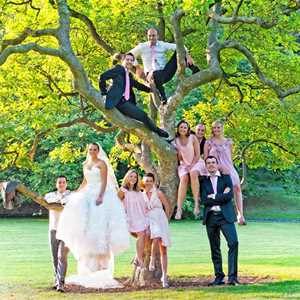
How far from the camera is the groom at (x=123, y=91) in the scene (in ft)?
40.6

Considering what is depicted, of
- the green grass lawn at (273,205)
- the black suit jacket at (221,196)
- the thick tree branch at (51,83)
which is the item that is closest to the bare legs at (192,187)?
the black suit jacket at (221,196)

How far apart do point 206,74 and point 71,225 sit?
345 centimetres

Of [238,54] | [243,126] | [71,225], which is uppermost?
[238,54]

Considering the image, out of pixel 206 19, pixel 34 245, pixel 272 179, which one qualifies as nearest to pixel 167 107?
pixel 206 19

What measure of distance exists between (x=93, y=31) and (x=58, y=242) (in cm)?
411

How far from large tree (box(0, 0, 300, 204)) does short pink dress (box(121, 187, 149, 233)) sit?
2.85 feet

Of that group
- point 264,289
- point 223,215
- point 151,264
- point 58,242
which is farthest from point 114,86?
point 264,289

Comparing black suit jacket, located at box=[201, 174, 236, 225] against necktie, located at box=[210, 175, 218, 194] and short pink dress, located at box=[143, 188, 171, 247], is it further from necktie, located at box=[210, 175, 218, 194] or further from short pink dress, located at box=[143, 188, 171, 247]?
short pink dress, located at box=[143, 188, 171, 247]

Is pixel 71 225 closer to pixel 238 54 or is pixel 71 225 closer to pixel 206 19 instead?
pixel 206 19

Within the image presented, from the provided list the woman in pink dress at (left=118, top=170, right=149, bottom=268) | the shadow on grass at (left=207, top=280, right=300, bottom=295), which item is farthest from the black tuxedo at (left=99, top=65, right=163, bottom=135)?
the shadow on grass at (left=207, top=280, right=300, bottom=295)

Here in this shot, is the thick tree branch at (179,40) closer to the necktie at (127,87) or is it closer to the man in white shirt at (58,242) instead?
the necktie at (127,87)

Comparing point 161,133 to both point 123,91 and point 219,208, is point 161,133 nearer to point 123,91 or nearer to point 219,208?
point 123,91

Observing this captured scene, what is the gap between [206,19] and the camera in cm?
1514

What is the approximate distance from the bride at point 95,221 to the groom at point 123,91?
81cm
